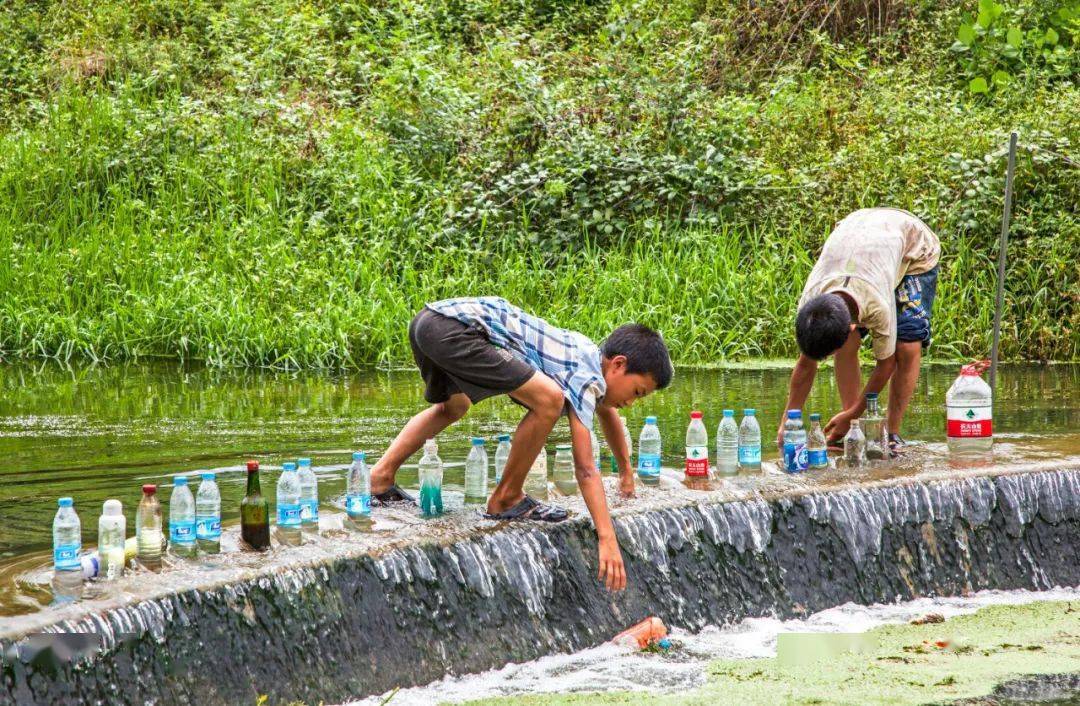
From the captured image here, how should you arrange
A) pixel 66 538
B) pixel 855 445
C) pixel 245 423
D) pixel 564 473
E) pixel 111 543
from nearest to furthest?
pixel 66 538, pixel 111 543, pixel 564 473, pixel 855 445, pixel 245 423

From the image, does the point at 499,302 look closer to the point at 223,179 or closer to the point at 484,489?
the point at 484,489

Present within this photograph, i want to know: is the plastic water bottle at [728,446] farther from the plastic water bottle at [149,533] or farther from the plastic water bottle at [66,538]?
the plastic water bottle at [66,538]

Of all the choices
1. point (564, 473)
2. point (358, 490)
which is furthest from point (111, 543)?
point (564, 473)

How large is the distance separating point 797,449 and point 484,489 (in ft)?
5.36

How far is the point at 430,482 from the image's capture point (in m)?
5.59

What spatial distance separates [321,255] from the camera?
12.8m

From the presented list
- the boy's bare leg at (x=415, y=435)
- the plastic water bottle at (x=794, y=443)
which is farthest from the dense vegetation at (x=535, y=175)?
the boy's bare leg at (x=415, y=435)

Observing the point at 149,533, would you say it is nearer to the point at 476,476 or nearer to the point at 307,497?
the point at 307,497

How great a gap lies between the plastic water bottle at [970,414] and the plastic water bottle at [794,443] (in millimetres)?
918

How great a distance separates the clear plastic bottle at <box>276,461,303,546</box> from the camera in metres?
5.13

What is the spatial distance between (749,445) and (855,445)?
702 millimetres

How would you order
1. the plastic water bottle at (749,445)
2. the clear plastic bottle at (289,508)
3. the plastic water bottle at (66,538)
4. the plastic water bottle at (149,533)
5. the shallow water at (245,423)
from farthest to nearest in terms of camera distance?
the shallow water at (245,423) < the plastic water bottle at (749,445) < the clear plastic bottle at (289,508) < the plastic water bottle at (149,533) < the plastic water bottle at (66,538)

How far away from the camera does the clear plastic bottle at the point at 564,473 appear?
6266 millimetres

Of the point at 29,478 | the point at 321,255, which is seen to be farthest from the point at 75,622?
the point at 321,255
